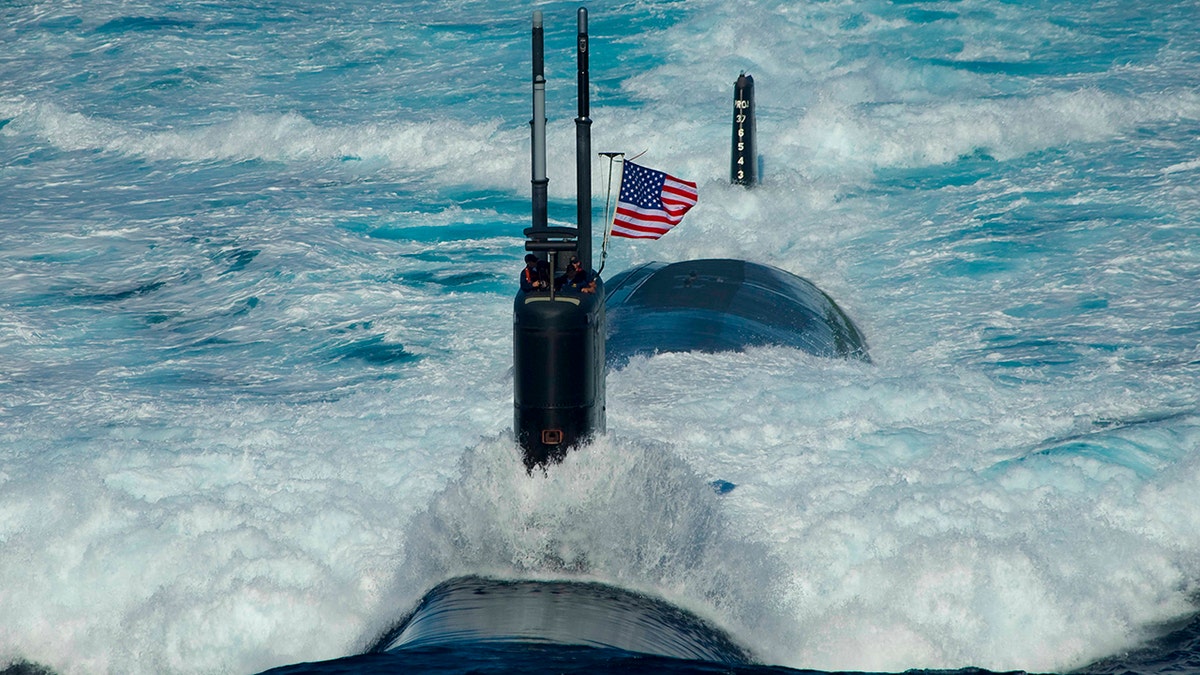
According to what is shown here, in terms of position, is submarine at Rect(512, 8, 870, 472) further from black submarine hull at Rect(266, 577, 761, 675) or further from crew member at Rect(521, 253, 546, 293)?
black submarine hull at Rect(266, 577, 761, 675)

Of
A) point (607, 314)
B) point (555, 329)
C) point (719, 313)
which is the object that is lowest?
point (607, 314)

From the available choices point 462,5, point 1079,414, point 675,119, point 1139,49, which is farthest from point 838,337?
point 462,5

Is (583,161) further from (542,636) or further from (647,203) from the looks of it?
(542,636)

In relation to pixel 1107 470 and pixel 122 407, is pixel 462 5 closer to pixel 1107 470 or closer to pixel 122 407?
pixel 122 407

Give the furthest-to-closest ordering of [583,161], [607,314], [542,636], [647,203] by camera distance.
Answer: [607,314]
[647,203]
[583,161]
[542,636]

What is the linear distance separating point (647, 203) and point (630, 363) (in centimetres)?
444

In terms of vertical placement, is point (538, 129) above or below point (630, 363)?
above

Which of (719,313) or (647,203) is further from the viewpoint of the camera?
(719,313)

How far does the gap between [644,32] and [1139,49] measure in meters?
11.3

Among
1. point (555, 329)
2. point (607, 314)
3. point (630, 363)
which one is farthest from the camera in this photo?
point (607, 314)

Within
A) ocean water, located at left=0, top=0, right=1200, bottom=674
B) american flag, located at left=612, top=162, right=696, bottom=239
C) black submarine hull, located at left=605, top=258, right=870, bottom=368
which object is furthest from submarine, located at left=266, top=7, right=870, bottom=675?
black submarine hull, located at left=605, top=258, right=870, bottom=368

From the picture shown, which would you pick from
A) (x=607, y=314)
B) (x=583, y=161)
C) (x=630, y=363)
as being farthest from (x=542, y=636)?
(x=607, y=314)

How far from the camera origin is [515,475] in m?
9.93

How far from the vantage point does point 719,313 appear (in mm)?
17469
